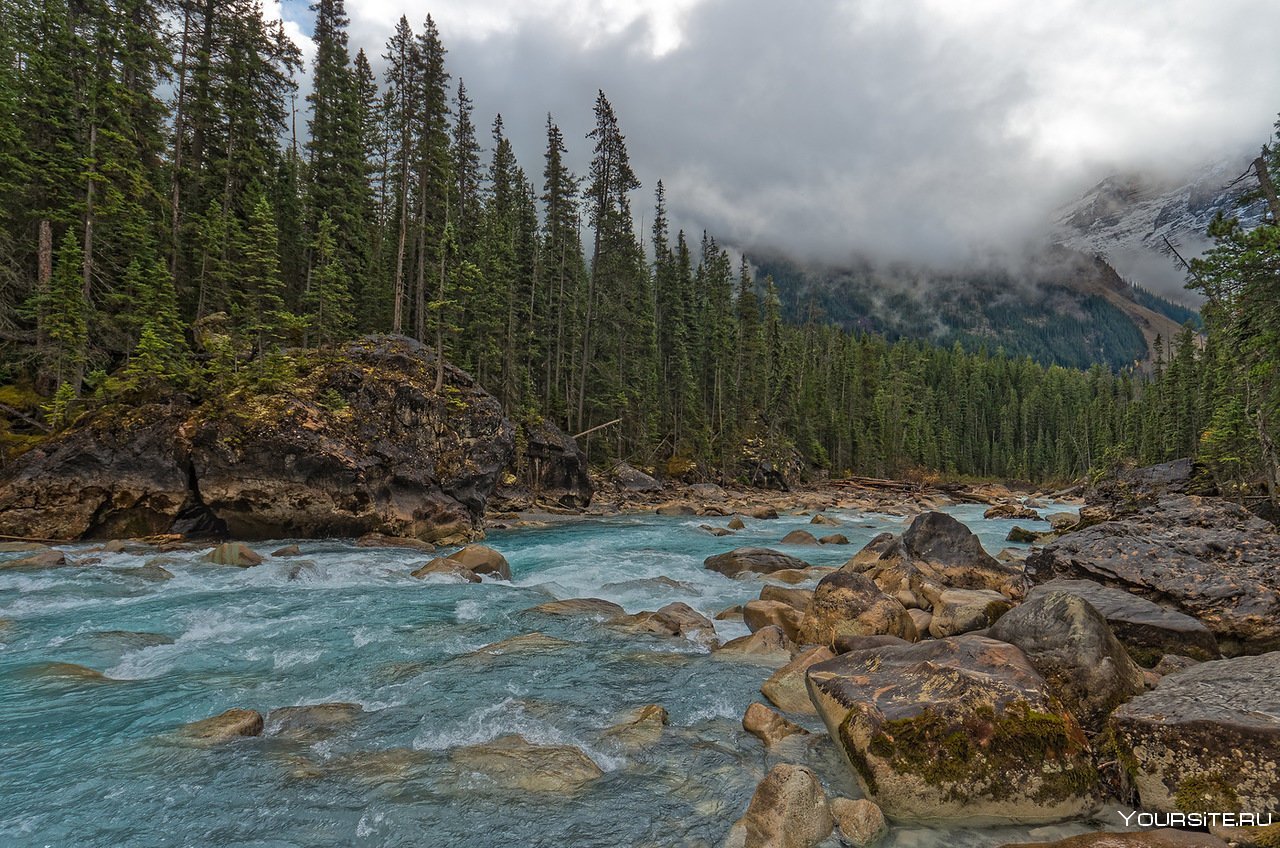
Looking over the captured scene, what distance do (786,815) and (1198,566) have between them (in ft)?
31.2

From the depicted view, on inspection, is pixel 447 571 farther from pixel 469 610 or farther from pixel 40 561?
pixel 40 561

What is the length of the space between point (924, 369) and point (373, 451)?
381 ft

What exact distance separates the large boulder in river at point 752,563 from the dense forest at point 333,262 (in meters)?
11.4

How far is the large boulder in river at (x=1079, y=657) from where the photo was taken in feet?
18.7

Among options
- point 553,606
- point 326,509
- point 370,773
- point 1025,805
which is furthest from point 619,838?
point 326,509

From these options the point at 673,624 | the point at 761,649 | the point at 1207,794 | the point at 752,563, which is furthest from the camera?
the point at 752,563

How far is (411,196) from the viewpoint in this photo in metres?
31.9

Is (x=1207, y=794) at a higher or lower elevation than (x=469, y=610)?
higher

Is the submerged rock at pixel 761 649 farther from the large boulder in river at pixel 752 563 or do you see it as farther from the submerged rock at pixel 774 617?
the large boulder in river at pixel 752 563

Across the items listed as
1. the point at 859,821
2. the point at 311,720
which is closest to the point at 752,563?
the point at 859,821

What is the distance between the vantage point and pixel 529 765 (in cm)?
577

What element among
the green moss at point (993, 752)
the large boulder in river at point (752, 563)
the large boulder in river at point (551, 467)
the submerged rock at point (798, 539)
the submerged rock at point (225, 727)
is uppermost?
the large boulder in river at point (551, 467)

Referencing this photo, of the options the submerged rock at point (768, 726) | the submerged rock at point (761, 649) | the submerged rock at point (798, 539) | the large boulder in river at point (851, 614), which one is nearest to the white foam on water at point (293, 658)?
the submerged rock at point (761, 649)

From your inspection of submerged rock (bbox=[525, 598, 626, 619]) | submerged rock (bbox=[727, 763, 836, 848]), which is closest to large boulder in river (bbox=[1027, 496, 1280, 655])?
submerged rock (bbox=[727, 763, 836, 848])
